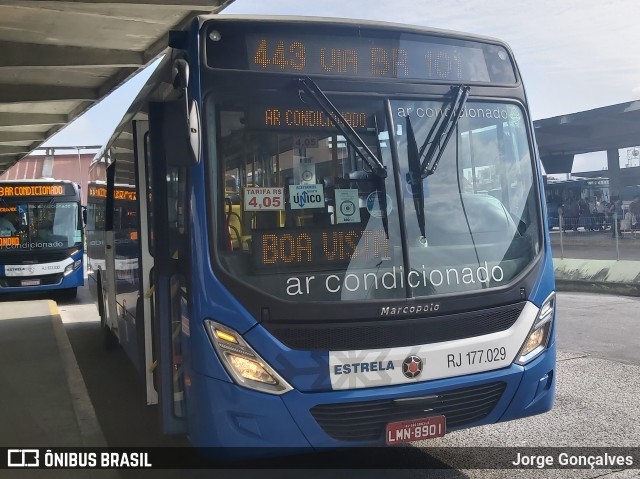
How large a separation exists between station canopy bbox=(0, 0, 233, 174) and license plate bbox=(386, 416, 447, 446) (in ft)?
22.9

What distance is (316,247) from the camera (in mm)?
3992

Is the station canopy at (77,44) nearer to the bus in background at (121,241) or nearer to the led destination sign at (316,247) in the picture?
the bus in background at (121,241)

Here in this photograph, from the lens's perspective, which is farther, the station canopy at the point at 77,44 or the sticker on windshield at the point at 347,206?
the station canopy at the point at 77,44

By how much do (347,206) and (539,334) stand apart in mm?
1575

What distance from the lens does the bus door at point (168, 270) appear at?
4.23 meters

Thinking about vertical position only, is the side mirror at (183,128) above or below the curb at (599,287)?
above

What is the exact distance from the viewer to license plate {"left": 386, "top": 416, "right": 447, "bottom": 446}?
3867 mm

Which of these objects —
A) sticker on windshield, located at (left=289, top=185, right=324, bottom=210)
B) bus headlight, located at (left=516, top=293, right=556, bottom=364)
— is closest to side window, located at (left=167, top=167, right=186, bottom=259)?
sticker on windshield, located at (left=289, top=185, right=324, bottom=210)

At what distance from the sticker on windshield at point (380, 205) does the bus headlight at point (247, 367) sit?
3.69 ft

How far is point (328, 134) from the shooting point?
4.05m

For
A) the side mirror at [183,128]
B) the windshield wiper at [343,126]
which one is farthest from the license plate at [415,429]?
the side mirror at [183,128]

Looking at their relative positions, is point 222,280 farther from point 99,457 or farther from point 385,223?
point 99,457

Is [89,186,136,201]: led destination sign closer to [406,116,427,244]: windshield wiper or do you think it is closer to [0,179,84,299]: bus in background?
[406,116,427,244]: windshield wiper

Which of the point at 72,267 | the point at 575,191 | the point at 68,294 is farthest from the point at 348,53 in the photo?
the point at 575,191
